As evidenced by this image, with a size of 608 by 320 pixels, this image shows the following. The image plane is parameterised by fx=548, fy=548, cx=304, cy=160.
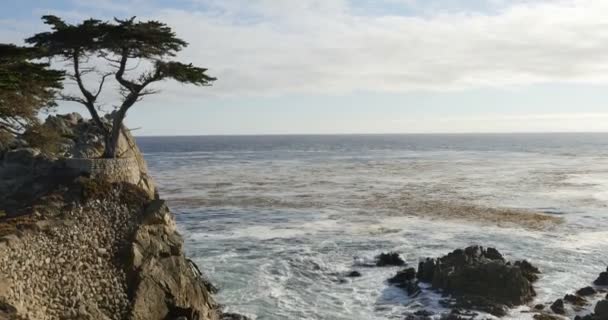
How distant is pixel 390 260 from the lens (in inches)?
1211

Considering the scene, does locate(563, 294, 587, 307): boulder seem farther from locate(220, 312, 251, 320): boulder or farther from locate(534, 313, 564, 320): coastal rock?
locate(220, 312, 251, 320): boulder

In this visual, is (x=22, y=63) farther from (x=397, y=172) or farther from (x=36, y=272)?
(x=397, y=172)

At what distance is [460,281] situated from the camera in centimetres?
2534

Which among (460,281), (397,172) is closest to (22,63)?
(460,281)

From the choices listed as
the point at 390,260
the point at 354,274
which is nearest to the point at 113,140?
the point at 354,274

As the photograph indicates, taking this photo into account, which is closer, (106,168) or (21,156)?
(106,168)

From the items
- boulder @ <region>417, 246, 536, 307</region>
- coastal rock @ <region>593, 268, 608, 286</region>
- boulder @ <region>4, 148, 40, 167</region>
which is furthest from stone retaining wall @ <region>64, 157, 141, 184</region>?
coastal rock @ <region>593, 268, 608, 286</region>

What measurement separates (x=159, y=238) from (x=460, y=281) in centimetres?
1373

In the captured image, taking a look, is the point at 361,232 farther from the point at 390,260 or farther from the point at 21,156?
the point at 21,156

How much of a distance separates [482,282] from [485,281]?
0.14 meters

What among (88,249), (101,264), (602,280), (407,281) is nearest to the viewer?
(101,264)

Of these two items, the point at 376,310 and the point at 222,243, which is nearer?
the point at 376,310

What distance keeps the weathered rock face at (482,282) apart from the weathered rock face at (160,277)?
1092cm

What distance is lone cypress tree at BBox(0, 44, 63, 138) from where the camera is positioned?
1845 cm
